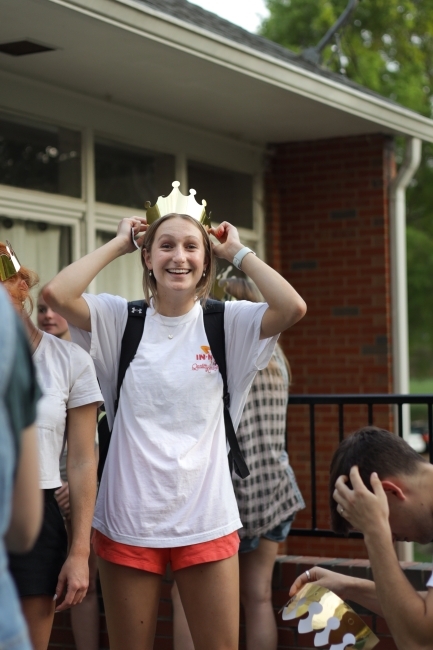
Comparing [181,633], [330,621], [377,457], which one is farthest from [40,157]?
[330,621]

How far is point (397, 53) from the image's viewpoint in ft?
67.4

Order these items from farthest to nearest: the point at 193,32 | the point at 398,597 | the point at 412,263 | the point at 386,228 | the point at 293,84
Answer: the point at 412,263
the point at 386,228
the point at 293,84
the point at 193,32
the point at 398,597

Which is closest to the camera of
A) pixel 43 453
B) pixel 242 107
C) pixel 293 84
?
pixel 43 453

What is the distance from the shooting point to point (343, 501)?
2.69m

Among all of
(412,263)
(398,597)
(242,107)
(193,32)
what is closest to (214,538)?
(398,597)

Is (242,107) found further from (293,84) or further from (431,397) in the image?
(431,397)

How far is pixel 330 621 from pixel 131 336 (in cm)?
128

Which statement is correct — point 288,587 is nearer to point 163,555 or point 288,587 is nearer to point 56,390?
point 163,555

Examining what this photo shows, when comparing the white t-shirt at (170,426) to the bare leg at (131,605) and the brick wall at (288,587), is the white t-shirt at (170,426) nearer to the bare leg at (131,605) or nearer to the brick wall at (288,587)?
the bare leg at (131,605)

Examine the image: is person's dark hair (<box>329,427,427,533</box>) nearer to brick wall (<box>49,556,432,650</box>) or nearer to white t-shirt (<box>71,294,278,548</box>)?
white t-shirt (<box>71,294,278,548</box>)

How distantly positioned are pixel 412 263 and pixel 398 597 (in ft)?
59.9

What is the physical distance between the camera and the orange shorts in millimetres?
3340

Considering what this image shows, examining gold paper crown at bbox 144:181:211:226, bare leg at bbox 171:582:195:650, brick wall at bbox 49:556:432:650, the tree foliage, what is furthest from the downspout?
the tree foliage

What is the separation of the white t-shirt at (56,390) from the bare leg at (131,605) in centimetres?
39
